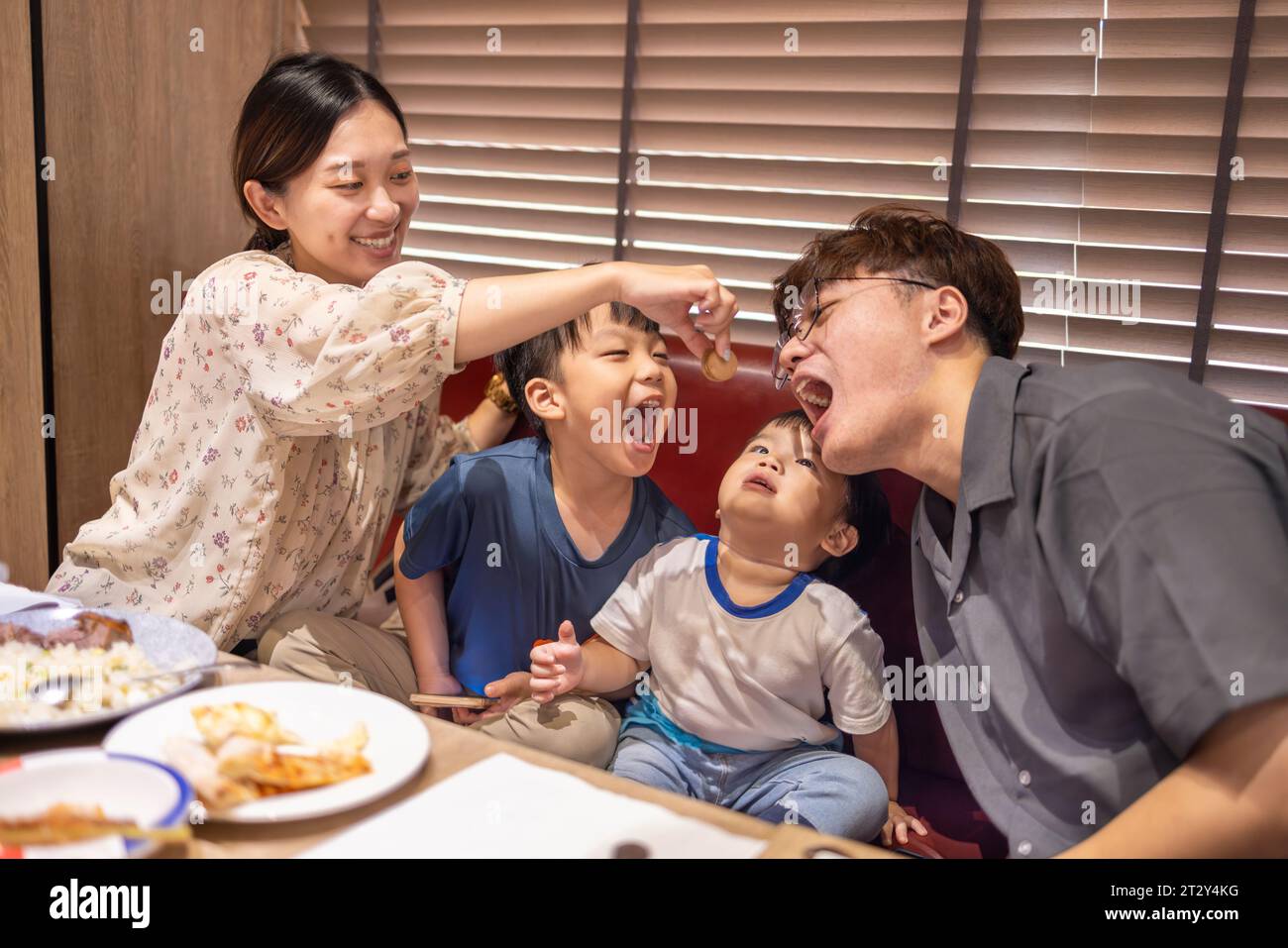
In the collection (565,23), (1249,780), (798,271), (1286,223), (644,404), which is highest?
(565,23)

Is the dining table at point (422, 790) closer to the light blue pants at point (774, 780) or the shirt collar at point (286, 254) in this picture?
the light blue pants at point (774, 780)

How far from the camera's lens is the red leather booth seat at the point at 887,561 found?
181 centimetres

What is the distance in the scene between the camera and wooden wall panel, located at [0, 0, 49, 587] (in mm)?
2486

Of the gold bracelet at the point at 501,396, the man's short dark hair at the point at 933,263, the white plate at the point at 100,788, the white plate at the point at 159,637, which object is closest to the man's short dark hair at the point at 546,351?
the gold bracelet at the point at 501,396

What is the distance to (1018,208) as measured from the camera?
98.3 inches

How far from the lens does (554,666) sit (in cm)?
170

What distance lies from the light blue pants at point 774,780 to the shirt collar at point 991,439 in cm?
56

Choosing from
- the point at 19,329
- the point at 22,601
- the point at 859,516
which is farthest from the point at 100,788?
the point at 19,329

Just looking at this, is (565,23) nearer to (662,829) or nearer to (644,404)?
(644,404)

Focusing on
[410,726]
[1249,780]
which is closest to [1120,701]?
[1249,780]

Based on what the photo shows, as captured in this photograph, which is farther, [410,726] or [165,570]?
[165,570]

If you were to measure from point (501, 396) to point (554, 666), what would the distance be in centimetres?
85

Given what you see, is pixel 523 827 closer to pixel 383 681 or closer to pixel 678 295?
pixel 678 295
